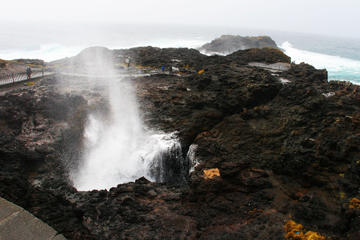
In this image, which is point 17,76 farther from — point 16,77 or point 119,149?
point 119,149

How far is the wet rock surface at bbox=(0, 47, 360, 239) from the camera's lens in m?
6.39

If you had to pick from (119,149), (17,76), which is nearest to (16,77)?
(17,76)

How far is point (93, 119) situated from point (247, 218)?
10.00 m

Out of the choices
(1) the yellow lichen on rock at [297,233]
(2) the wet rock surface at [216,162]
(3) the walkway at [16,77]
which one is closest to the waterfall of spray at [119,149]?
(2) the wet rock surface at [216,162]

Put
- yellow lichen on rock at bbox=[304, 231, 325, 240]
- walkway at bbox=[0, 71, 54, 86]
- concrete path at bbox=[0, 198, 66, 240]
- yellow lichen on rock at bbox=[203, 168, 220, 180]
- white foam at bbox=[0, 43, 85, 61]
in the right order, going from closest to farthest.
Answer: concrete path at bbox=[0, 198, 66, 240] → yellow lichen on rock at bbox=[304, 231, 325, 240] → yellow lichen on rock at bbox=[203, 168, 220, 180] → walkway at bbox=[0, 71, 54, 86] → white foam at bbox=[0, 43, 85, 61]

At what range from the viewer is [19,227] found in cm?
345

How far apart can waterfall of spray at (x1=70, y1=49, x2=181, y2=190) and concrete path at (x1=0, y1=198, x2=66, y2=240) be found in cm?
761

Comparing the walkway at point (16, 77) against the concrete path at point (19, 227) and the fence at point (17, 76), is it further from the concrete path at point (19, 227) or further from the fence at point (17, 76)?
the concrete path at point (19, 227)

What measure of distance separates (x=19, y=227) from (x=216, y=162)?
799 cm

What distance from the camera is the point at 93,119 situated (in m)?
13.8

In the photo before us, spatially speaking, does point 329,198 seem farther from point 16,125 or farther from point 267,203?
point 16,125

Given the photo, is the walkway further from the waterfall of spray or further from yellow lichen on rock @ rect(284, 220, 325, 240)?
yellow lichen on rock @ rect(284, 220, 325, 240)

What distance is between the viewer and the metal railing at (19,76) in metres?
14.8

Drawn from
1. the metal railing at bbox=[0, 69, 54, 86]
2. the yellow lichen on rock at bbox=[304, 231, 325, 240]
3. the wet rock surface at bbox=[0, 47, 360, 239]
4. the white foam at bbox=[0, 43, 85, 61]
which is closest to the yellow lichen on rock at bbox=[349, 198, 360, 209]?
the wet rock surface at bbox=[0, 47, 360, 239]
